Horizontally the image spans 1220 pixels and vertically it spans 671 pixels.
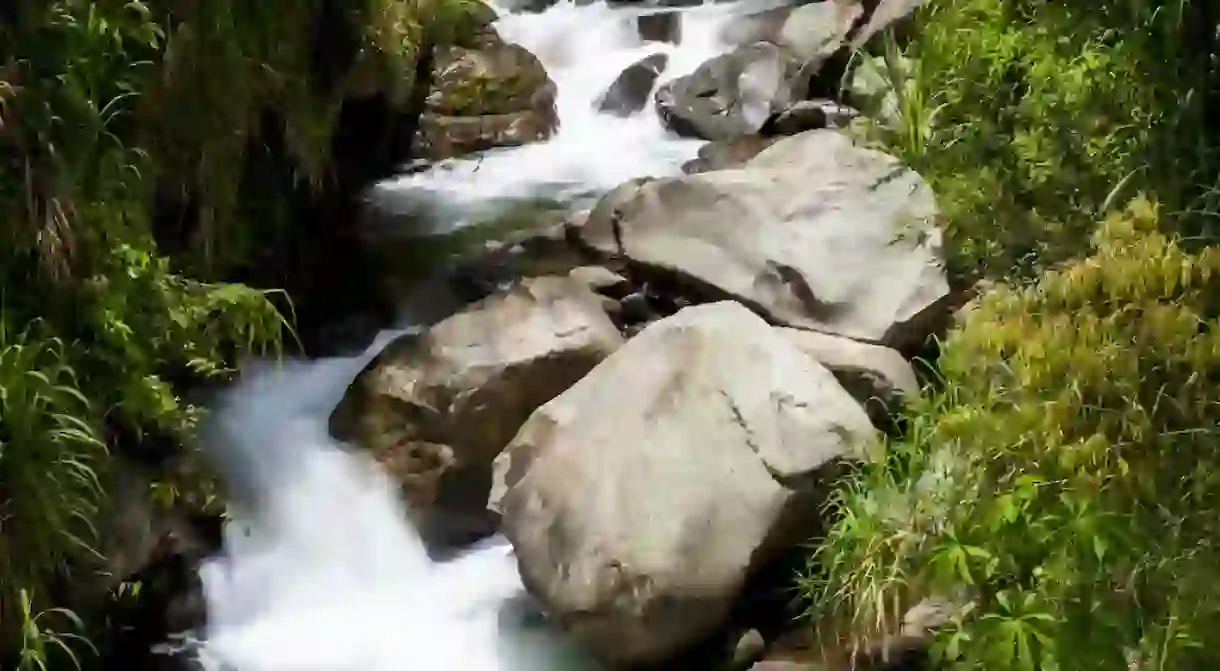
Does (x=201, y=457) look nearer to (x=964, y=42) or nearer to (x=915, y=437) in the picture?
(x=915, y=437)

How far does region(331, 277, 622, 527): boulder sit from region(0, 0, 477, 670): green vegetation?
576 mm

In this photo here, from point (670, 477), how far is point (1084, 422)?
1.29m

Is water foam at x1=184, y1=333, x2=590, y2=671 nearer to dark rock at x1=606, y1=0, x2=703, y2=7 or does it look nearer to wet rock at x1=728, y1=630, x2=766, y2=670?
wet rock at x1=728, y1=630, x2=766, y2=670

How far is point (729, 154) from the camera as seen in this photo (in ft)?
22.9

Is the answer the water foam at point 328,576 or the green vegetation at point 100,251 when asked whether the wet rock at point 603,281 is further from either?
the green vegetation at point 100,251

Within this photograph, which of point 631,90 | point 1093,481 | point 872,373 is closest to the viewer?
point 1093,481

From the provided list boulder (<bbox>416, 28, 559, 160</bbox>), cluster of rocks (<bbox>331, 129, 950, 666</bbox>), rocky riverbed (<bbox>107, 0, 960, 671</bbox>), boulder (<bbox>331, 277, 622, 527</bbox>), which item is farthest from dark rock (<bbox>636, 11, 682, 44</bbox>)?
boulder (<bbox>331, 277, 622, 527</bbox>)

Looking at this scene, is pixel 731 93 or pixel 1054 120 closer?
pixel 1054 120

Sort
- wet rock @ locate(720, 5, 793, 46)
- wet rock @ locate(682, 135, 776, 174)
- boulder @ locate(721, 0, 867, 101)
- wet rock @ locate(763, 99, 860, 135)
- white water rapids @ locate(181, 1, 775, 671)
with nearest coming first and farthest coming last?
white water rapids @ locate(181, 1, 775, 671) < wet rock @ locate(763, 99, 860, 135) < wet rock @ locate(682, 135, 776, 174) < boulder @ locate(721, 0, 867, 101) < wet rock @ locate(720, 5, 793, 46)

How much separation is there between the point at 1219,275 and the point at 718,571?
5.35ft

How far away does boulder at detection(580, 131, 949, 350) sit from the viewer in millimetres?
4395

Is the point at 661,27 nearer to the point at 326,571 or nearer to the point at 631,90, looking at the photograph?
the point at 631,90

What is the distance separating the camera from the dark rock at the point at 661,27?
9484 millimetres

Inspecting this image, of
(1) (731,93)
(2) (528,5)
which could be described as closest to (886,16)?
(1) (731,93)
